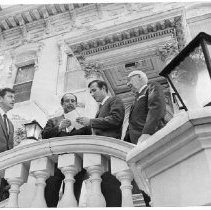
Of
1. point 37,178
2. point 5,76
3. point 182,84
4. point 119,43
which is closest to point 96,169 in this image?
point 37,178

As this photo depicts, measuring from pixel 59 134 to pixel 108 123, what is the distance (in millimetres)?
619

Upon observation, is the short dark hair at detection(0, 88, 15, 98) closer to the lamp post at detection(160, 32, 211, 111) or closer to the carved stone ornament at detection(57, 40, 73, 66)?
the lamp post at detection(160, 32, 211, 111)

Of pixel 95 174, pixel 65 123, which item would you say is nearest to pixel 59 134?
pixel 65 123

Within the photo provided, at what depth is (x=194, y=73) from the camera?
6.37 ft

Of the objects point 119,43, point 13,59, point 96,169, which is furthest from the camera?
point 13,59

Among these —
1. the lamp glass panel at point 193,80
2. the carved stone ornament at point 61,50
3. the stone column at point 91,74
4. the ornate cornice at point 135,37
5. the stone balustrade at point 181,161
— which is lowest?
the stone balustrade at point 181,161

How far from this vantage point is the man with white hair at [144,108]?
2.88m

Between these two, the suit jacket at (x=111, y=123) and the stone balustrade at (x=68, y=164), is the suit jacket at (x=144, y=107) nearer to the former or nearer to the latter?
the suit jacket at (x=111, y=123)

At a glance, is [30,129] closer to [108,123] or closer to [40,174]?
[108,123]

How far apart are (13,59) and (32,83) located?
63.7 inches

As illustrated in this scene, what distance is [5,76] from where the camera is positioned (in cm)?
1130

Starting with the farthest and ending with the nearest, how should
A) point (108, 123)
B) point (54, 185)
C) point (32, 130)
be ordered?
1. point (32, 130)
2. point (108, 123)
3. point (54, 185)

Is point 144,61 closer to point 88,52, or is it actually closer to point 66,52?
point 88,52

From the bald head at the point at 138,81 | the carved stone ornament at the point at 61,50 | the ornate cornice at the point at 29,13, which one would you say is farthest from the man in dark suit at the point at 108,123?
the ornate cornice at the point at 29,13
